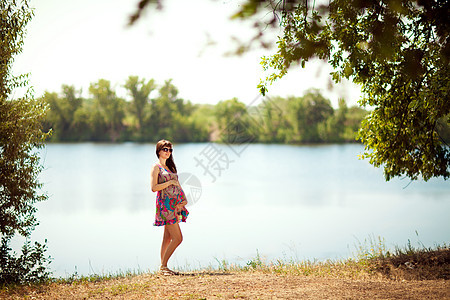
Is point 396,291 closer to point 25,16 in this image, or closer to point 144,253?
point 25,16

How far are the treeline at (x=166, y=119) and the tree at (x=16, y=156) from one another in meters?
55.2

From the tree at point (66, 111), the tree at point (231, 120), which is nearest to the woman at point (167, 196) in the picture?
the tree at point (231, 120)

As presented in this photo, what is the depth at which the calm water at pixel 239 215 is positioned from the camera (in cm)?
1543

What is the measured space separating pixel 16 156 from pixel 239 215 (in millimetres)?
16393

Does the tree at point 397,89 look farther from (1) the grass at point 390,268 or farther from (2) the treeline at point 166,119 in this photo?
(2) the treeline at point 166,119

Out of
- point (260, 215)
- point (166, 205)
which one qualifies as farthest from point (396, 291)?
point (260, 215)

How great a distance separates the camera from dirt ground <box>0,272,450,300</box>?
218 inches

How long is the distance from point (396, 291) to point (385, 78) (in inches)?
169

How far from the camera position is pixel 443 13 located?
397cm

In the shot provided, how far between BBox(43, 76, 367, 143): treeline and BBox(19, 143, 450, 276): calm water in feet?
64.6

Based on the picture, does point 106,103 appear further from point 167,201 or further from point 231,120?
point 167,201

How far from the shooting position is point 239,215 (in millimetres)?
23281

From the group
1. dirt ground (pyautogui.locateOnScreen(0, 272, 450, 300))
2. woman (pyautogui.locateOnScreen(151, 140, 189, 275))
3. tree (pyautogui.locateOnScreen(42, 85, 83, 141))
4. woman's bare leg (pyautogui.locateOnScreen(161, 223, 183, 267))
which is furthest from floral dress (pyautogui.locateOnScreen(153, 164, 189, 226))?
tree (pyautogui.locateOnScreen(42, 85, 83, 141))

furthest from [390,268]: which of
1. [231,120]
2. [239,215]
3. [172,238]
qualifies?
[231,120]
